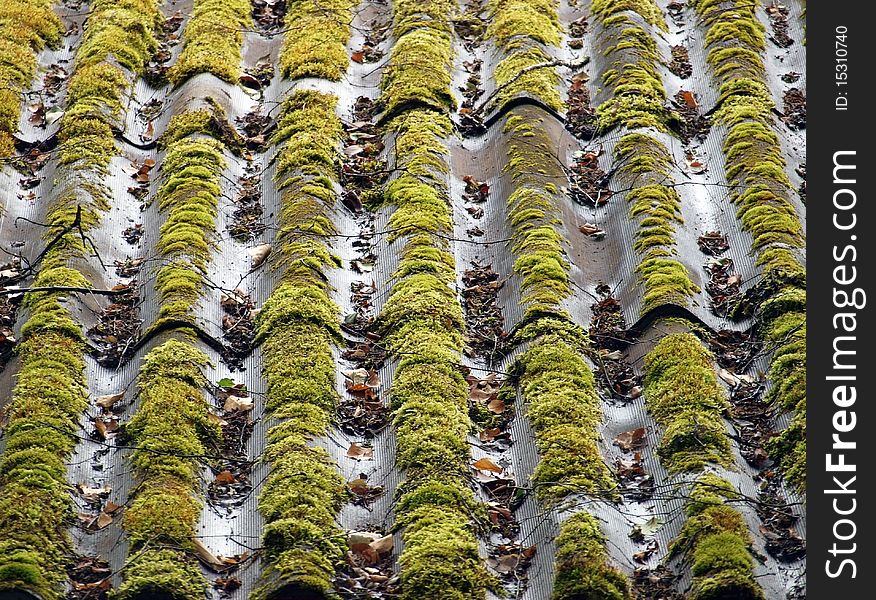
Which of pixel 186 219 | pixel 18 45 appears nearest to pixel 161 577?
pixel 186 219

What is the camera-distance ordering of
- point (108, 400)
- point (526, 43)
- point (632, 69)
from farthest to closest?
point (526, 43) → point (632, 69) → point (108, 400)

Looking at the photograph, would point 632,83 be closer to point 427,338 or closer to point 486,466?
point 427,338

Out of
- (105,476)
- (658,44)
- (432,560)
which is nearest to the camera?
(432,560)

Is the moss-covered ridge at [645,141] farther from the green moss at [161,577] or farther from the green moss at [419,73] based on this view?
the green moss at [161,577]

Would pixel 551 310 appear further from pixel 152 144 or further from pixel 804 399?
pixel 152 144

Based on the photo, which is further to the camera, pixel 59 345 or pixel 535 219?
pixel 535 219

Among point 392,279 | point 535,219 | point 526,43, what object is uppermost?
point 526,43
